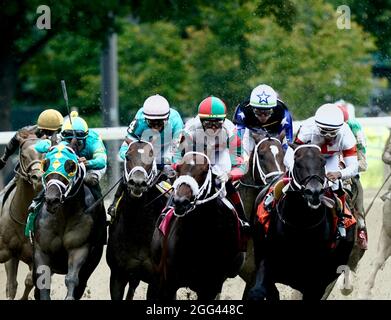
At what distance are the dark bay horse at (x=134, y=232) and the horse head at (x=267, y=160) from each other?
968 millimetres

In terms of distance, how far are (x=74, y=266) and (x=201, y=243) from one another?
1.44 m

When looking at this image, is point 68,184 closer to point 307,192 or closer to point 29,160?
point 29,160

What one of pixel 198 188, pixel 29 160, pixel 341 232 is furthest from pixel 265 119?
pixel 198 188

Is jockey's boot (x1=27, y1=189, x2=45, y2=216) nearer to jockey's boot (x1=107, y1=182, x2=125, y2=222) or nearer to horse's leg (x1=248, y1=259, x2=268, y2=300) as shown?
jockey's boot (x1=107, y1=182, x2=125, y2=222)

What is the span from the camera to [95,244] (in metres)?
12.3

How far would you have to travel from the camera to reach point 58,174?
1153 cm

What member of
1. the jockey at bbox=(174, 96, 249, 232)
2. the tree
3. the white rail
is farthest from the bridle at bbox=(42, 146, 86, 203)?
the tree

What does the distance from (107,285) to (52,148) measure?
3.20 m

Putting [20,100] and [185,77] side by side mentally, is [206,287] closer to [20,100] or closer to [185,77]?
[185,77]

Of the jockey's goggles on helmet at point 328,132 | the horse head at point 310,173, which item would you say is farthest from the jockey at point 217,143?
the jockey's goggles on helmet at point 328,132

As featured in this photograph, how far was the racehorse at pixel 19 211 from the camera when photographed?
A: 12.9 meters

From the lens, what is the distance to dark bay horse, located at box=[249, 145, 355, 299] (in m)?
10.8

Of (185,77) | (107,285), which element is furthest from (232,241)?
(185,77)
